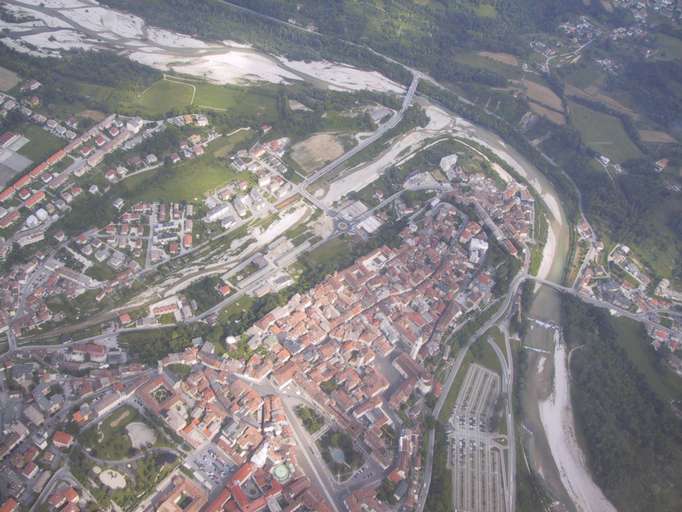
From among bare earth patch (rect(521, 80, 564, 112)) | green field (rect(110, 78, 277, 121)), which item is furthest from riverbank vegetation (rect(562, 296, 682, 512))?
green field (rect(110, 78, 277, 121))

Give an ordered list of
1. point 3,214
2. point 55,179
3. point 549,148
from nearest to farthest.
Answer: point 3,214 → point 55,179 → point 549,148

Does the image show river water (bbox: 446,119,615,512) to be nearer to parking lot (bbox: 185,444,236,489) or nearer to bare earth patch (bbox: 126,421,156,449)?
parking lot (bbox: 185,444,236,489)

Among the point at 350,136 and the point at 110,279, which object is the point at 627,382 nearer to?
the point at 350,136

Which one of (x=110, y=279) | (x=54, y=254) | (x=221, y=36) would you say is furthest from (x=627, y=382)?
(x=221, y=36)

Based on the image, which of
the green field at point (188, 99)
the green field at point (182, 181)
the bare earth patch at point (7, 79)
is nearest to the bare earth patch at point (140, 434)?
the green field at point (182, 181)

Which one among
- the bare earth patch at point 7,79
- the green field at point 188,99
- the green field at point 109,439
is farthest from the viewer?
the green field at point 188,99

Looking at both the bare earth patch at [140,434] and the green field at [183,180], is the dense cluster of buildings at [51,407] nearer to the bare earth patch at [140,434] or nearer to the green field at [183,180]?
the bare earth patch at [140,434]

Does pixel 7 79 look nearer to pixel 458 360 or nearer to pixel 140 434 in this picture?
pixel 140 434
